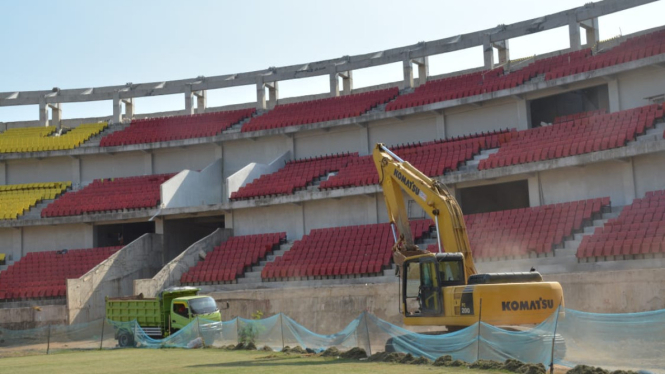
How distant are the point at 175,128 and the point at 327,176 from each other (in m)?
11.6

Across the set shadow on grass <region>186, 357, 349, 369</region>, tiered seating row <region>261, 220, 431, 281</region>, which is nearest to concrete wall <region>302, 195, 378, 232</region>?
tiered seating row <region>261, 220, 431, 281</region>

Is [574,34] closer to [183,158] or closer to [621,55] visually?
[621,55]

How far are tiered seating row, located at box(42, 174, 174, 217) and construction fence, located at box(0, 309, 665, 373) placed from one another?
564 inches

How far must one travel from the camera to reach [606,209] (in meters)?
26.4

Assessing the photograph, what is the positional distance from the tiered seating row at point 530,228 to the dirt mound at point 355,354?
9.38 metres

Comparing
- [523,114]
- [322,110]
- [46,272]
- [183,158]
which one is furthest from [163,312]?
[523,114]

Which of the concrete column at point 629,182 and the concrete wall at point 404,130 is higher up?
the concrete wall at point 404,130

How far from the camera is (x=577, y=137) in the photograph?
28.8 metres

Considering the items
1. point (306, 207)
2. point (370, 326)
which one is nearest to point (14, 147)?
point (306, 207)

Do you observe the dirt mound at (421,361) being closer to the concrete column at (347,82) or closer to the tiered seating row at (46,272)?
the tiered seating row at (46,272)

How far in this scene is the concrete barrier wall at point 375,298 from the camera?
1983cm

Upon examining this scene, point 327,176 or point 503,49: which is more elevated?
point 503,49

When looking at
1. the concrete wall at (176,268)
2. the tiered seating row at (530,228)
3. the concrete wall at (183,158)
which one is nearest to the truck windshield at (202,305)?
the concrete wall at (176,268)

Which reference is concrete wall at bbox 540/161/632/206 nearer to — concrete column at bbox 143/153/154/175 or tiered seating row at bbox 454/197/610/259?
tiered seating row at bbox 454/197/610/259
